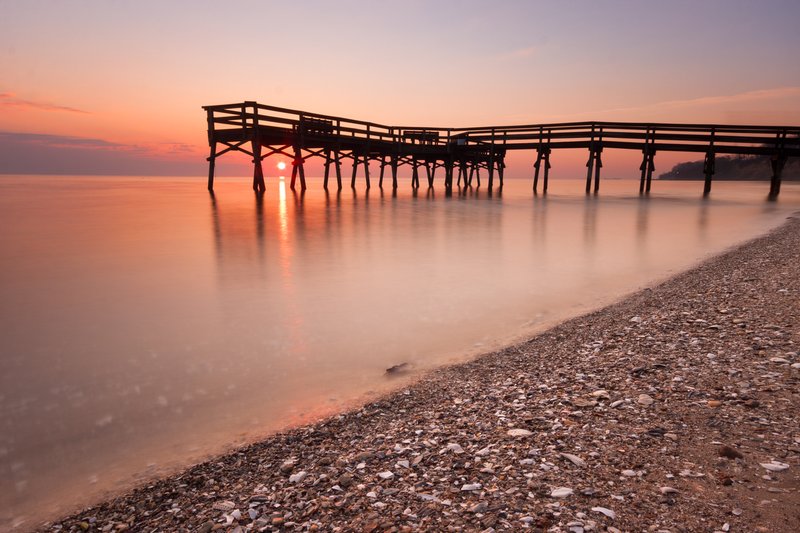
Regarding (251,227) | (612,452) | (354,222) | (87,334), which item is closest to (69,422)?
(87,334)

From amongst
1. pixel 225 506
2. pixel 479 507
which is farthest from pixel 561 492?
pixel 225 506

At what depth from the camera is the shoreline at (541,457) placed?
7.34ft

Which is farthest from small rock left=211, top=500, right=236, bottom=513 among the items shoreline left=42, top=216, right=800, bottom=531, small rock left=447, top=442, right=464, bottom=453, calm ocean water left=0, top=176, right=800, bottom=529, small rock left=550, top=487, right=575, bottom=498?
small rock left=550, top=487, right=575, bottom=498

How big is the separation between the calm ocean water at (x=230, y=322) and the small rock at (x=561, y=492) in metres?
2.14

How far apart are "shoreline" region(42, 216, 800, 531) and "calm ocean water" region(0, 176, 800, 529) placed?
1.87 feet

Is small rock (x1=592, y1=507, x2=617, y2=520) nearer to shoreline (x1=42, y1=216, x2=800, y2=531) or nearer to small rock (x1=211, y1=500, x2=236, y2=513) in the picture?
shoreline (x1=42, y1=216, x2=800, y2=531)

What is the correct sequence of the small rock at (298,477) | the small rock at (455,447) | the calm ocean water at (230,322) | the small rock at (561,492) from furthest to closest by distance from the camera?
the calm ocean water at (230,322) < the small rock at (455,447) < the small rock at (298,477) < the small rock at (561,492)

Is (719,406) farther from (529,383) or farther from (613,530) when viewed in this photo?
(613,530)

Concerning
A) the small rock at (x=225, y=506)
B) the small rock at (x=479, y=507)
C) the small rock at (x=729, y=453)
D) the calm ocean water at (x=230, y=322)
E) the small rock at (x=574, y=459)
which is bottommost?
the calm ocean water at (x=230, y=322)

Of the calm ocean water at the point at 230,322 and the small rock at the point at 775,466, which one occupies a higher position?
the small rock at the point at 775,466

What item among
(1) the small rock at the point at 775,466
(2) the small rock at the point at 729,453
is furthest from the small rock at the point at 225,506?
(1) the small rock at the point at 775,466

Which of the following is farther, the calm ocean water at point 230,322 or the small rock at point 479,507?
the calm ocean water at point 230,322

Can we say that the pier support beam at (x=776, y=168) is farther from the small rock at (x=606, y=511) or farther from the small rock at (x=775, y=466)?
the small rock at (x=606, y=511)

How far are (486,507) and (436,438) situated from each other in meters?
0.79
